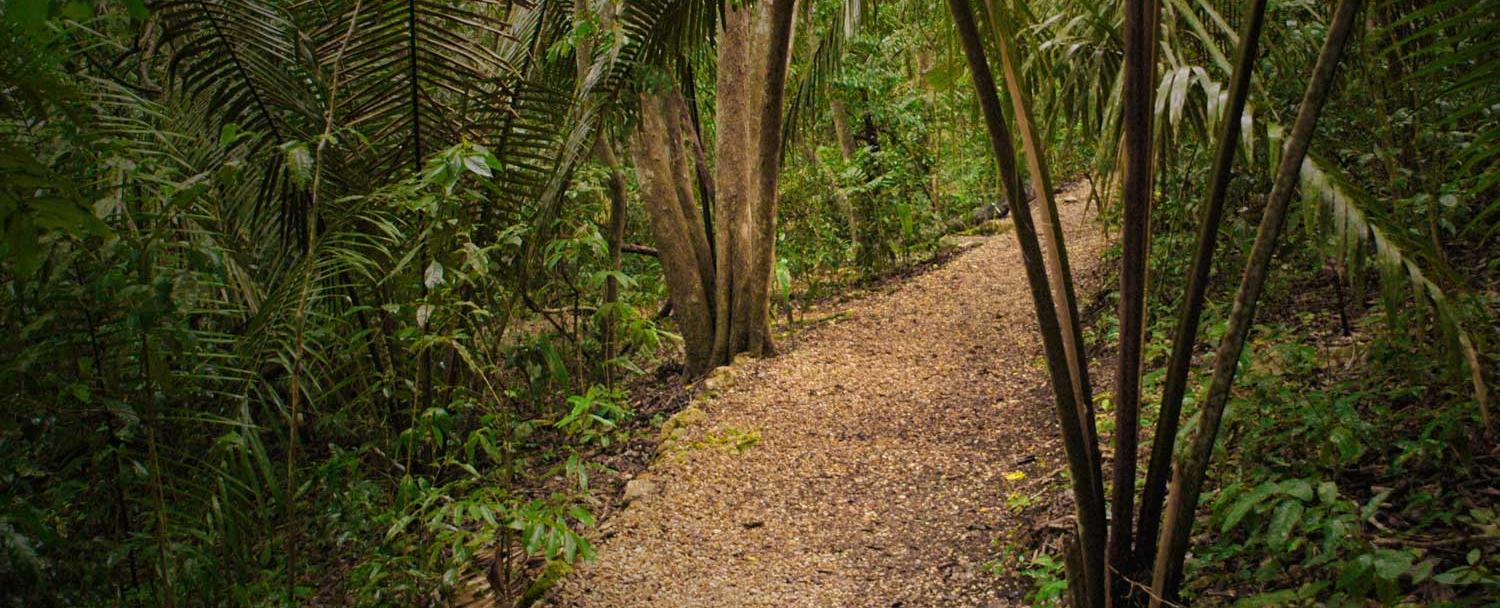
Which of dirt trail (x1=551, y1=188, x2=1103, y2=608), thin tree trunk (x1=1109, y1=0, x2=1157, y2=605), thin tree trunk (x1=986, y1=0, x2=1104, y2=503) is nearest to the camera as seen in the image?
thin tree trunk (x1=1109, y1=0, x2=1157, y2=605)

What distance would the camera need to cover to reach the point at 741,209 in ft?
19.7

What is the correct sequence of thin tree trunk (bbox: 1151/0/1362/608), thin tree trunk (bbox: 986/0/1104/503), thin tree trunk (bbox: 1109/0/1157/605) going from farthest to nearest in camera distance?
thin tree trunk (bbox: 986/0/1104/503) < thin tree trunk (bbox: 1109/0/1157/605) < thin tree trunk (bbox: 1151/0/1362/608)

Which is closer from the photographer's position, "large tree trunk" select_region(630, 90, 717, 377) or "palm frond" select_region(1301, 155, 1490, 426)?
"palm frond" select_region(1301, 155, 1490, 426)

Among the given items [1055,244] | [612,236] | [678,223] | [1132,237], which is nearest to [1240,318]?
[1132,237]

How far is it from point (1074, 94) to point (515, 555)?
9.71 feet

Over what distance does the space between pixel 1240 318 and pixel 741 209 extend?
14.5ft

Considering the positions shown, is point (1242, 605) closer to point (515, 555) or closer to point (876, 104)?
point (515, 555)

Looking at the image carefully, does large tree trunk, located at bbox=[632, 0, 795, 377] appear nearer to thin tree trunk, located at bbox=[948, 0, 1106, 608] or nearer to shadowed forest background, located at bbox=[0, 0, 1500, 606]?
shadowed forest background, located at bbox=[0, 0, 1500, 606]

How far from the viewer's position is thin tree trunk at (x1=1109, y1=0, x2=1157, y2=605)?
189 centimetres

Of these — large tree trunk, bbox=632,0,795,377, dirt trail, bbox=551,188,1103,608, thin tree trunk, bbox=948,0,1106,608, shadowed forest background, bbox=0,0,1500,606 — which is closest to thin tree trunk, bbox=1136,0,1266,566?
shadowed forest background, bbox=0,0,1500,606

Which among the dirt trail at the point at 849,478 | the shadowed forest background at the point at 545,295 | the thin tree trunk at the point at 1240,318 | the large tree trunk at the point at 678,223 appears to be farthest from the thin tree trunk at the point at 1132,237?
the large tree trunk at the point at 678,223

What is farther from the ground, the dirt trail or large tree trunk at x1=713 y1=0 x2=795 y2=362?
large tree trunk at x1=713 y1=0 x2=795 y2=362

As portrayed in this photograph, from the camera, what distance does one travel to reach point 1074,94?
337 centimetres

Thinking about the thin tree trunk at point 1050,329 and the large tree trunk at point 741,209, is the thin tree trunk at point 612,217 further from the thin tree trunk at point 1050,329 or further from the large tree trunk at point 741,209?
the thin tree trunk at point 1050,329
